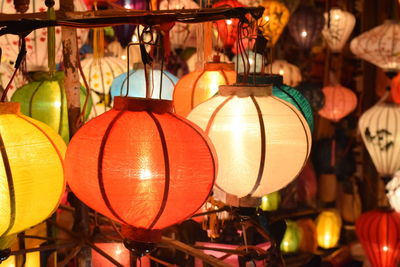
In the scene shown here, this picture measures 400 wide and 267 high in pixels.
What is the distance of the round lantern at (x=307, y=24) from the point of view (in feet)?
15.0

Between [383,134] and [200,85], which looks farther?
[383,134]

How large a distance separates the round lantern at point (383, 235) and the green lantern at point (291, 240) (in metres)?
1.12

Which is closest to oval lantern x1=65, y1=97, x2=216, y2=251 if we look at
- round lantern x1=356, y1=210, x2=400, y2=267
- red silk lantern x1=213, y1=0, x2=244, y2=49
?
red silk lantern x1=213, y1=0, x2=244, y2=49

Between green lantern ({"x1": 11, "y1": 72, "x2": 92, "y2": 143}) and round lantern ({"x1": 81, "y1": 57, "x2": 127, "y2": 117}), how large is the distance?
704mm

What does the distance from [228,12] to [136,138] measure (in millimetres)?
448

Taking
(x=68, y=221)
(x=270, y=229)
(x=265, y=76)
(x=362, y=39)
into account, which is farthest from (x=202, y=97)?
(x=362, y=39)

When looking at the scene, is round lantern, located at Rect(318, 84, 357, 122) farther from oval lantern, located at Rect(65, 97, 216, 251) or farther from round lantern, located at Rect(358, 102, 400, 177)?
oval lantern, located at Rect(65, 97, 216, 251)

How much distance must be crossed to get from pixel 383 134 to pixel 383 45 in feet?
2.33

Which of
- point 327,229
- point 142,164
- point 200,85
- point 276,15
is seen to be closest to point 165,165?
point 142,164

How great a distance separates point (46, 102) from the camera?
1823 millimetres

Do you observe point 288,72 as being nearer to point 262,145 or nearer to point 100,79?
point 100,79

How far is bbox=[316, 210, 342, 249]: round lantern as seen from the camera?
16.9 ft

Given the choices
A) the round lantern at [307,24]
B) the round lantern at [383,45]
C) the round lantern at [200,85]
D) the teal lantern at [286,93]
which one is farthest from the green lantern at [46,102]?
the round lantern at [307,24]

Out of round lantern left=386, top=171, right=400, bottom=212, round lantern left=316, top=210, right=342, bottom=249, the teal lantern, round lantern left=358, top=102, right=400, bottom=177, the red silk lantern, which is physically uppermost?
the red silk lantern
